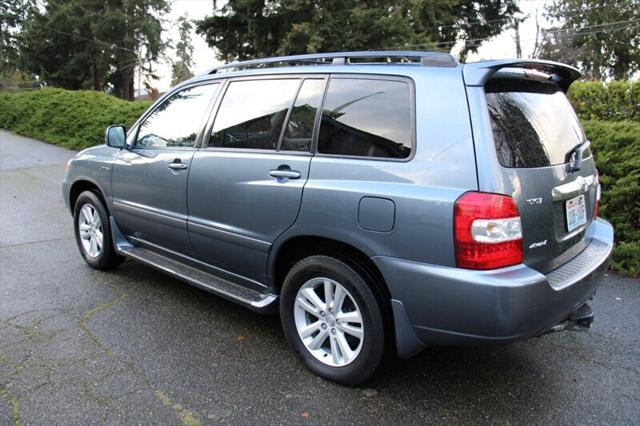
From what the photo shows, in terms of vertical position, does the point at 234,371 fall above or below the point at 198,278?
below

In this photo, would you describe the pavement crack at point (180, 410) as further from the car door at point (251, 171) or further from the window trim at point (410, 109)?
the window trim at point (410, 109)

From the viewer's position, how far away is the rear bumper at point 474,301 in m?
2.25

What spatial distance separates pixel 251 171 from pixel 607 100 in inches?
231

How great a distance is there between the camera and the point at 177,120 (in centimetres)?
392

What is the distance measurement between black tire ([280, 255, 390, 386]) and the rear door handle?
1.56 feet

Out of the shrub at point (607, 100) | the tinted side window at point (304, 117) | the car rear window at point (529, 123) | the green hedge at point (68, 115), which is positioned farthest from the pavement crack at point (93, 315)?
the green hedge at point (68, 115)

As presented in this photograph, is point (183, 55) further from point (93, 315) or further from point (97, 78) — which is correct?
point (93, 315)

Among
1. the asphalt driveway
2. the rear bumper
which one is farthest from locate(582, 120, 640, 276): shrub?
the rear bumper

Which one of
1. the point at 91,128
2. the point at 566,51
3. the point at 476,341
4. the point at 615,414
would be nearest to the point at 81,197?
the point at 476,341

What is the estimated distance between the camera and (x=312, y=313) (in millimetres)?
2908

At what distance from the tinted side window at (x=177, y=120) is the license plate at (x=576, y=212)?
8.09 feet

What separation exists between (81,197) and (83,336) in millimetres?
1765

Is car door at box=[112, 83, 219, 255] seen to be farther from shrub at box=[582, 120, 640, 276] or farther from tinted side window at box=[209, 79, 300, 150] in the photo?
shrub at box=[582, 120, 640, 276]

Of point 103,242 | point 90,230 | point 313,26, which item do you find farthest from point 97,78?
point 103,242
